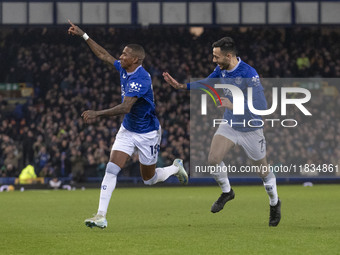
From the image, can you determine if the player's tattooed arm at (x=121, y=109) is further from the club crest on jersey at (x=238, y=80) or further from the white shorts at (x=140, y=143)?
the club crest on jersey at (x=238, y=80)

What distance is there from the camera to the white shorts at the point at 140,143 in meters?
12.1

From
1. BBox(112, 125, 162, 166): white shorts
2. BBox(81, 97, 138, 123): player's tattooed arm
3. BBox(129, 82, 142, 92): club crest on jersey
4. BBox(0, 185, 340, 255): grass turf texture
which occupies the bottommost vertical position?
BBox(0, 185, 340, 255): grass turf texture

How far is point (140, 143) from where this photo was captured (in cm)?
1231

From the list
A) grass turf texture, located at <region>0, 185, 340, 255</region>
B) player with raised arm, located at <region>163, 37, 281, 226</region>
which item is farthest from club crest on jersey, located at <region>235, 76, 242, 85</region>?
grass turf texture, located at <region>0, 185, 340, 255</region>

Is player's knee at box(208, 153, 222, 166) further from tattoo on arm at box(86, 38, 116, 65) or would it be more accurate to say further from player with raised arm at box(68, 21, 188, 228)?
tattoo on arm at box(86, 38, 116, 65)

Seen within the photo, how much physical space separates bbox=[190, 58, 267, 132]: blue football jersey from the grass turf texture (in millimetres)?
1667

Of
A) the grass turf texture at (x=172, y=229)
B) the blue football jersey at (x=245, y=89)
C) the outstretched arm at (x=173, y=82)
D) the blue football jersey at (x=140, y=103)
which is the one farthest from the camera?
the outstretched arm at (x=173, y=82)

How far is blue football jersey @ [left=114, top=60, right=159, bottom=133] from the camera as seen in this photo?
39.2ft

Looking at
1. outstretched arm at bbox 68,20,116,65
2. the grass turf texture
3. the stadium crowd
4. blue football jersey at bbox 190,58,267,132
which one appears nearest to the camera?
the grass turf texture

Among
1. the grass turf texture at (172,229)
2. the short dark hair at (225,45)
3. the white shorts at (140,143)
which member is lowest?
the grass turf texture at (172,229)

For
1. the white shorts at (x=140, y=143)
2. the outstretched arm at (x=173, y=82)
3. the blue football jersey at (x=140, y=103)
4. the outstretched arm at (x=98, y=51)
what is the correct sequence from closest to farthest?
1. the blue football jersey at (x=140, y=103)
2. the white shorts at (x=140, y=143)
3. the outstretched arm at (x=173, y=82)
4. the outstretched arm at (x=98, y=51)

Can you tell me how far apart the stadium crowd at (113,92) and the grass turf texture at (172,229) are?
12604 mm

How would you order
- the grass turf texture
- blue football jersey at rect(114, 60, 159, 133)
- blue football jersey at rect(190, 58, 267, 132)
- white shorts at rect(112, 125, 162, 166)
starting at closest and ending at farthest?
the grass turf texture < blue football jersey at rect(114, 60, 159, 133) < white shorts at rect(112, 125, 162, 166) < blue football jersey at rect(190, 58, 267, 132)

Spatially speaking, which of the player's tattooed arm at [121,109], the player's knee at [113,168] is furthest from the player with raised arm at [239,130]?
the player's knee at [113,168]
